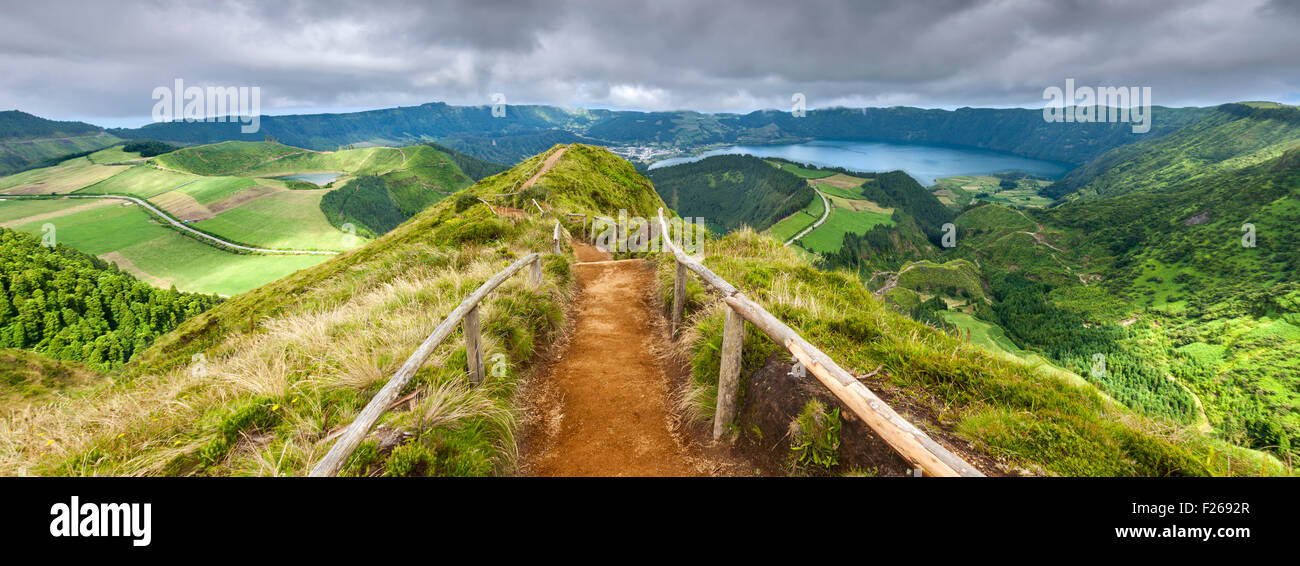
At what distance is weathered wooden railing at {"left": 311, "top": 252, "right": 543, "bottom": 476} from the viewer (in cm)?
274

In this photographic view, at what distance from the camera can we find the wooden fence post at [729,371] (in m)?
4.59

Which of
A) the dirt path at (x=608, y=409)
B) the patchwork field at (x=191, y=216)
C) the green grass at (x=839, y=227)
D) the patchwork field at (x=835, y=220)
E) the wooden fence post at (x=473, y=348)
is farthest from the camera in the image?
the patchwork field at (x=835, y=220)

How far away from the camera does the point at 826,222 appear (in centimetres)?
13875

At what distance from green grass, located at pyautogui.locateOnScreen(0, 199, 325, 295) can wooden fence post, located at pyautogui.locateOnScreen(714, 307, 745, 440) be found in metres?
122

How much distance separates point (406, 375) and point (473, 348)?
4.58 feet

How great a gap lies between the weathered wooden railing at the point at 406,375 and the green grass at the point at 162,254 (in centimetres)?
11974

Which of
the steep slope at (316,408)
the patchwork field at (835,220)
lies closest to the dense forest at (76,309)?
the steep slope at (316,408)

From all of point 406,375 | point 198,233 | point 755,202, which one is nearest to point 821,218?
point 755,202

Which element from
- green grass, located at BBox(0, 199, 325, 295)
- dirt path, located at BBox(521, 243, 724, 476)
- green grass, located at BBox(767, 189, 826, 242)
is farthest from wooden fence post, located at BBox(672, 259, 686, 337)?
green grass, located at BBox(767, 189, 826, 242)

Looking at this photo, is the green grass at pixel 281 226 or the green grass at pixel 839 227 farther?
the green grass at pixel 839 227

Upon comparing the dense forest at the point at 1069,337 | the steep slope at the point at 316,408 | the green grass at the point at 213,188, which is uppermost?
the green grass at the point at 213,188

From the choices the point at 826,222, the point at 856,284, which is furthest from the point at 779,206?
the point at 856,284

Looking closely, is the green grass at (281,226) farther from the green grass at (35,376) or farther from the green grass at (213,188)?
the green grass at (35,376)
